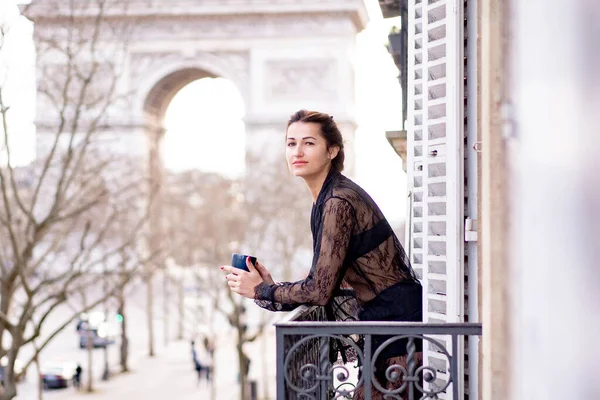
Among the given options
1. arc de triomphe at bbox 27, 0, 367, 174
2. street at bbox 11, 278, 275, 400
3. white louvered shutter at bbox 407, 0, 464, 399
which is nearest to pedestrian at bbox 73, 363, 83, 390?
street at bbox 11, 278, 275, 400

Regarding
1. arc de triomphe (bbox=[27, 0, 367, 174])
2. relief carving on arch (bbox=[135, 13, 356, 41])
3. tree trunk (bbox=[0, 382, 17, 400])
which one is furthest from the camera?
relief carving on arch (bbox=[135, 13, 356, 41])

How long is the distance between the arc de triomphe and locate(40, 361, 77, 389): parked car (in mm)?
10716

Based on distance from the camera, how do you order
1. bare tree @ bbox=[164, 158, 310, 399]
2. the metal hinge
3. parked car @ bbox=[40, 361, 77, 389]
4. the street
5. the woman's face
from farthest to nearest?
bare tree @ bbox=[164, 158, 310, 399], parked car @ bbox=[40, 361, 77, 389], the street, the metal hinge, the woman's face

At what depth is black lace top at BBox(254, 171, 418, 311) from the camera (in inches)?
139

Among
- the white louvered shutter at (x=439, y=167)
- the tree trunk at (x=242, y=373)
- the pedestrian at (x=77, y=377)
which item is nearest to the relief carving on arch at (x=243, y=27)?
the pedestrian at (x=77, y=377)

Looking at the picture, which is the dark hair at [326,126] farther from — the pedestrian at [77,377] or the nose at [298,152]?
the pedestrian at [77,377]

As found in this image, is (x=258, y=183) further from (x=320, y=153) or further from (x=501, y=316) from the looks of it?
(x=501, y=316)

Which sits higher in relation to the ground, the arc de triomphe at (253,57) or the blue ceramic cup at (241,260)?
the arc de triomphe at (253,57)

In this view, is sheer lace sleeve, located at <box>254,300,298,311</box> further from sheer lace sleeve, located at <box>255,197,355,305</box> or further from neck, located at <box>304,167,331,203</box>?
neck, located at <box>304,167,331,203</box>

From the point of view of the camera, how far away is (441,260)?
4.26 m

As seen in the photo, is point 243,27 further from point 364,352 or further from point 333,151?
point 364,352

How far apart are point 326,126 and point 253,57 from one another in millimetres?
36187

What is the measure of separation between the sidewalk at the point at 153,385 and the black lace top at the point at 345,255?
20.9m

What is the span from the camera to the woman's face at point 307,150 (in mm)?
3883
